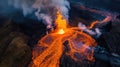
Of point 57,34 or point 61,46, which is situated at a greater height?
point 61,46

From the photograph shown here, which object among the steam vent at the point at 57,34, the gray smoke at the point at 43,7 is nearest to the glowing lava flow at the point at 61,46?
the steam vent at the point at 57,34

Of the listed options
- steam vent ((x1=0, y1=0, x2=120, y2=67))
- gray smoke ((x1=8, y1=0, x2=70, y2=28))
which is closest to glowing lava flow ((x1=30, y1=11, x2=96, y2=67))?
steam vent ((x1=0, y1=0, x2=120, y2=67))

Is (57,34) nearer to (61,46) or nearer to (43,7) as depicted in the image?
(61,46)

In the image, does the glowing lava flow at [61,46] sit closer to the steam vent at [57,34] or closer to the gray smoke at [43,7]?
the steam vent at [57,34]

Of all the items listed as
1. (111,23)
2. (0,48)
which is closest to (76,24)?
(111,23)

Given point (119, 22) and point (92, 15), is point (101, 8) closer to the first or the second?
point (92, 15)

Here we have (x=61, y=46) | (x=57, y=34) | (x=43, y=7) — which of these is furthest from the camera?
(x=43, y=7)

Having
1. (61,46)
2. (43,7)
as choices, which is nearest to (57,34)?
(61,46)
